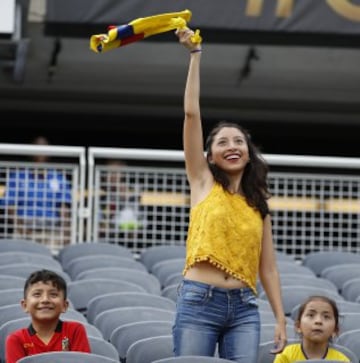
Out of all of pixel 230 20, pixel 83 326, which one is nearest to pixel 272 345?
pixel 83 326

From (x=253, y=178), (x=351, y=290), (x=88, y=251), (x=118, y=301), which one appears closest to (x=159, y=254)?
(x=88, y=251)

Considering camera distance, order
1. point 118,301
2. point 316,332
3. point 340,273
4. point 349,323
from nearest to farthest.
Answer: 1. point 316,332
2. point 349,323
3. point 118,301
4. point 340,273

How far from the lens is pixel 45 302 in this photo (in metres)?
7.07

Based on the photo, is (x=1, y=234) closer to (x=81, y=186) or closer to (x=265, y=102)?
(x=81, y=186)

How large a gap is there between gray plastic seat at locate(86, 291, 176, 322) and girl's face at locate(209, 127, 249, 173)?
7.32ft

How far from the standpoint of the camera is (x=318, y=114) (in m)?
19.0

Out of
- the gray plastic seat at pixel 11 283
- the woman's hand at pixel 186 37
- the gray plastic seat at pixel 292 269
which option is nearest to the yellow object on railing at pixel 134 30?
the woman's hand at pixel 186 37

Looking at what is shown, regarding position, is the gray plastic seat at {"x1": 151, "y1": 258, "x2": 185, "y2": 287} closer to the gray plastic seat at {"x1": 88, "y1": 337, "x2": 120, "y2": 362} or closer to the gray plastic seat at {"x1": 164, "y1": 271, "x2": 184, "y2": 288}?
the gray plastic seat at {"x1": 164, "y1": 271, "x2": 184, "y2": 288}

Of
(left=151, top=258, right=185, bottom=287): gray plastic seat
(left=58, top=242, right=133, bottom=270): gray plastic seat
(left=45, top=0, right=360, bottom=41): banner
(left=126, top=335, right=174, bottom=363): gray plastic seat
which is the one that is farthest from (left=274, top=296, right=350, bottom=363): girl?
(left=45, top=0, right=360, bottom=41): banner

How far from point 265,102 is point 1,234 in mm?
7273

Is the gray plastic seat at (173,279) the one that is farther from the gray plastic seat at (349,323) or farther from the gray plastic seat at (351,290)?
the gray plastic seat at (349,323)

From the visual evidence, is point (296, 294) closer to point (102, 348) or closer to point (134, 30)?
point (102, 348)

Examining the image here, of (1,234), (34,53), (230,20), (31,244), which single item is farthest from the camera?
(34,53)

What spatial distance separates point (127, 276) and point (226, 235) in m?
3.45
